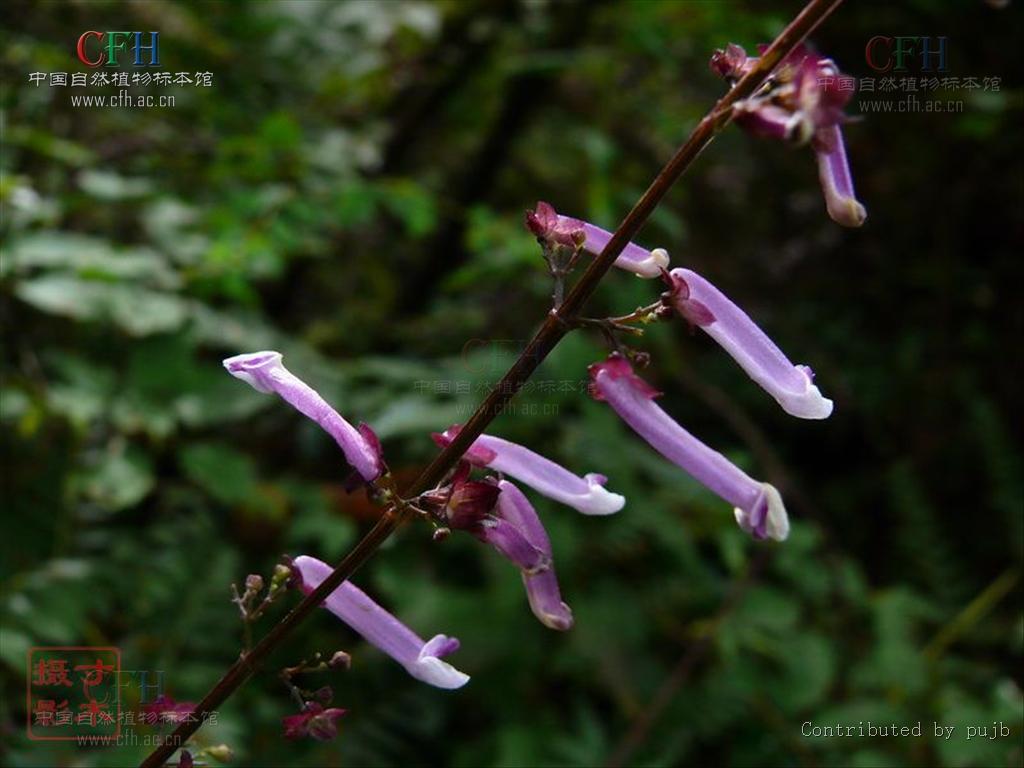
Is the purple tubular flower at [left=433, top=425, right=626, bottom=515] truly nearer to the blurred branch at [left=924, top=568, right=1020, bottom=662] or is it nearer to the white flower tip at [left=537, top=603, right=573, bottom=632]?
the white flower tip at [left=537, top=603, right=573, bottom=632]

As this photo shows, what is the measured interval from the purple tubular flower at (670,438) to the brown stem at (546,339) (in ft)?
0.37

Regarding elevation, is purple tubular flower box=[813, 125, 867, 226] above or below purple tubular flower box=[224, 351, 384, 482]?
above

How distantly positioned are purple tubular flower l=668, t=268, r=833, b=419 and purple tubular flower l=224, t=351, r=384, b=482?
0.42 metres

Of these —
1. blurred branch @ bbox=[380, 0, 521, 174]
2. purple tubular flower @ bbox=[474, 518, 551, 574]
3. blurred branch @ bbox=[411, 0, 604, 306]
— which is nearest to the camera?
purple tubular flower @ bbox=[474, 518, 551, 574]

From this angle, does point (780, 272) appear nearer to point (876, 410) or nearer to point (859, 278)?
point (859, 278)

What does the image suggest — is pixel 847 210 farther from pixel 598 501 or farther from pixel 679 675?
pixel 679 675

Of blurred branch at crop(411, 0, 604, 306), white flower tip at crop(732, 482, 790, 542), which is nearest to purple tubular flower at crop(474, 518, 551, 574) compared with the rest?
white flower tip at crop(732, 482, 790, 542)

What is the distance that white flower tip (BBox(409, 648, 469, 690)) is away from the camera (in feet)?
4.05

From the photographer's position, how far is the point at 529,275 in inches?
142

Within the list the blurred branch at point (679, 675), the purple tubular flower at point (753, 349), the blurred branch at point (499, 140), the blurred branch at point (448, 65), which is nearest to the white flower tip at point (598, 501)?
the purple tubular flower at point (753, 349)

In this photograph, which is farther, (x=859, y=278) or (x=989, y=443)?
(x=859, y=278)

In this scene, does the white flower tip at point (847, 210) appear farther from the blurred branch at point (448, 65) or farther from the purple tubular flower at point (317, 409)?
the blurred branch at point (448, 65)

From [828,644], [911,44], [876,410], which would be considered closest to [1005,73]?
[911,44]

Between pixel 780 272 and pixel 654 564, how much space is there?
88.0 inches
